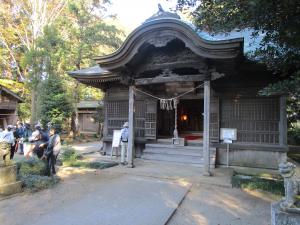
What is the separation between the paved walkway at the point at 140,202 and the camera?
443 cm

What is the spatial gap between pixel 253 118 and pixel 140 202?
226 inches

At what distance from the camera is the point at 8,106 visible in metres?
19.5

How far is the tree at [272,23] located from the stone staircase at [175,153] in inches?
188

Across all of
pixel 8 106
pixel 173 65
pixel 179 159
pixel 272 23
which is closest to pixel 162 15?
pixel 173 65

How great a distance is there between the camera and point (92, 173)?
7984 mm

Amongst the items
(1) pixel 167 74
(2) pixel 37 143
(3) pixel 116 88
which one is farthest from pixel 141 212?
(3) pixel 116 88

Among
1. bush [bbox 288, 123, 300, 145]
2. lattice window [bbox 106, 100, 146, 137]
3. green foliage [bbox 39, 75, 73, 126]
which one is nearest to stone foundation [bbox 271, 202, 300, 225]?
lattice window [bbox 106, 100, 146, 137]

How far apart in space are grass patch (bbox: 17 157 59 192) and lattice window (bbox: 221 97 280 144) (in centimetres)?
652

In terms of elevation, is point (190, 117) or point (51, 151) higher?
point (190, 117)

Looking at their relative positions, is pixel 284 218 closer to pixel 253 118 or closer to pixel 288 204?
pixel 288 204

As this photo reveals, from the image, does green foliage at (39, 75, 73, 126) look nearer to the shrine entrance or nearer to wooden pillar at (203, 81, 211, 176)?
the shrine entrance

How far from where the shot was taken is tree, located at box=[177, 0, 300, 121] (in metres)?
4.34

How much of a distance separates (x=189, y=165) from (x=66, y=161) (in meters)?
4.99

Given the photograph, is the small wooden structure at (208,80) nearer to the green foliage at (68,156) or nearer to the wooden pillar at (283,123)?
the wooden pillar at (283,123)
